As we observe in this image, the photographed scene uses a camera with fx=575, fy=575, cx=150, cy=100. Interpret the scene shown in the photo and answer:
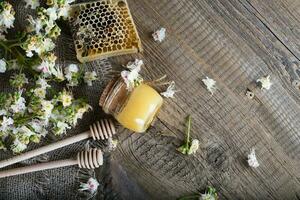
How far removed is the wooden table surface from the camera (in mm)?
1590

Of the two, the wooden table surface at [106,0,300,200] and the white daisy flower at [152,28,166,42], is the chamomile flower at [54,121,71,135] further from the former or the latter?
the white daisy flower at [152,28,166,42]

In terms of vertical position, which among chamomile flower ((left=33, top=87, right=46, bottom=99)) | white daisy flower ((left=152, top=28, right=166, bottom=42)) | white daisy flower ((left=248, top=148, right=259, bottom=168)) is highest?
white daisy flower ((left=152, top=28, right=166, bottom=42))

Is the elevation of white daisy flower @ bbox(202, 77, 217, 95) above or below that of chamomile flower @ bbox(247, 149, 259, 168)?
above

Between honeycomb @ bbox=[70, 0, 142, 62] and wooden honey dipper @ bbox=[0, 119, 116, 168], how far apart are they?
0.60ft

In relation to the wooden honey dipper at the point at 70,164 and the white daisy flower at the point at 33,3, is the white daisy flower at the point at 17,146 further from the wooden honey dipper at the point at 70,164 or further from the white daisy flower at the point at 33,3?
the white daisy flower at the point at 33,3

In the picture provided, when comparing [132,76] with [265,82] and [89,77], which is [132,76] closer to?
[89,77]

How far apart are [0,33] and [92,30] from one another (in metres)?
0.24

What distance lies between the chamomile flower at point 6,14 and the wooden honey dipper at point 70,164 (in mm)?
381

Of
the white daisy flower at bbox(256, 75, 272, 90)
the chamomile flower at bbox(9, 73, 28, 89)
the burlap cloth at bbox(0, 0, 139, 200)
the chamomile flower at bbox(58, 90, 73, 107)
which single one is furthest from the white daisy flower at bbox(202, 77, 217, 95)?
the chamomile flower at bbox(9, 73, 28, 89)

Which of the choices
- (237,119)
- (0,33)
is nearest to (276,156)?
(237,119)

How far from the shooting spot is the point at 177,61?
5.22ft

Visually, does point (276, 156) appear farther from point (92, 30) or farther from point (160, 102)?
point (92, 30)

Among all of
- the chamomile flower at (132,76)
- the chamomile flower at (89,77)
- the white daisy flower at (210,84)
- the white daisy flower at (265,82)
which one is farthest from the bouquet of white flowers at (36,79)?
the white daisy flower at (265,82)

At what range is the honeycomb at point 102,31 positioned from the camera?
1530 mm
